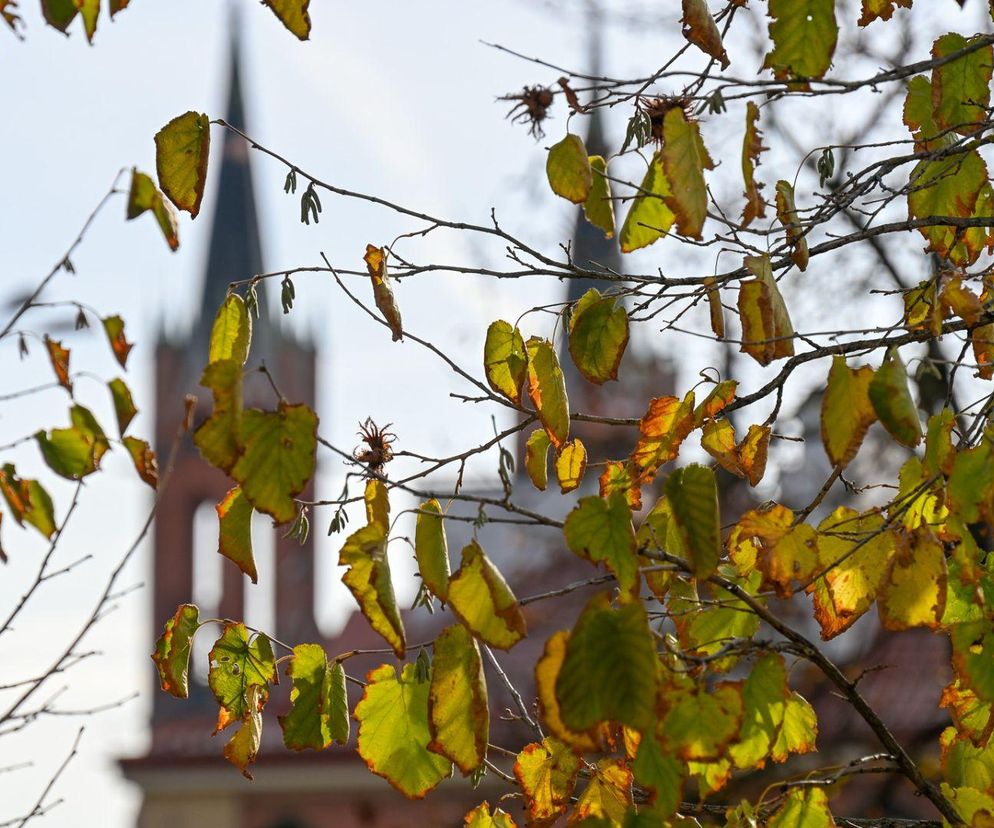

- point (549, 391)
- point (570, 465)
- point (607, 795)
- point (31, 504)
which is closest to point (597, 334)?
point (549, 391)

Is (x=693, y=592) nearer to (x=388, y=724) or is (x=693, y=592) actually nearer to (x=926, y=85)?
(x=388, y=724)

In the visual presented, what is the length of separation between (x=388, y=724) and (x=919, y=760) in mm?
8772

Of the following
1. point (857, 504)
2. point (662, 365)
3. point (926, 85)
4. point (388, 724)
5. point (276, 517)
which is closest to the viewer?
point (276, 517)

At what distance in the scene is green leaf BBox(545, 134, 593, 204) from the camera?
216 cm

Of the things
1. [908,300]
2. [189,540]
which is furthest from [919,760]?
[189,540]

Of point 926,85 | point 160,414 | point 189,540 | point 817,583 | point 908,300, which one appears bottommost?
point 817,583

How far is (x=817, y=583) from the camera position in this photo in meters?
2.25

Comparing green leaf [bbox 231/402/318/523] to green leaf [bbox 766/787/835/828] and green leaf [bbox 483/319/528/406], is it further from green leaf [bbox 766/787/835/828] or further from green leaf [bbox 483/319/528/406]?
green leaf [bbox 766/787/835/828]

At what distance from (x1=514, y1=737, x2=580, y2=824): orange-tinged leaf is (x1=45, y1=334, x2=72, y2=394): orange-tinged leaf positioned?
42.3 inches

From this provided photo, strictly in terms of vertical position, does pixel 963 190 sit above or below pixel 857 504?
below

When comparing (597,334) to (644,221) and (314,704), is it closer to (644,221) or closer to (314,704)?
Answer: (644,221)

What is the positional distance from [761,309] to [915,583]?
406 millimetres

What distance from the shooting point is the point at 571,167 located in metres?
2.16

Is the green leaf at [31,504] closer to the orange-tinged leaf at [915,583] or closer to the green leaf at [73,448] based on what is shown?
the green leaf at [73,448]
